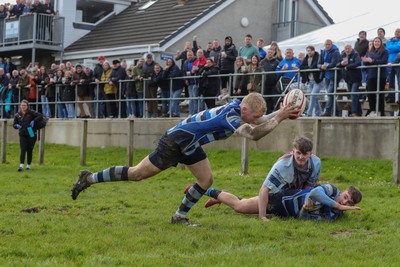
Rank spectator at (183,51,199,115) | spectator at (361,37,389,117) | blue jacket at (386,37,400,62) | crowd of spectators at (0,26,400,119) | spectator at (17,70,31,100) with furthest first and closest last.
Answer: spectator at (17,70,31,100) → spectator at (183,51,199,115) → crowd of spectators at (0,26,400,119) → blue jacket at (386,37,400,62) → spectator at (361,37,389,117)

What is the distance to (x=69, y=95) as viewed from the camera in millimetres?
28766

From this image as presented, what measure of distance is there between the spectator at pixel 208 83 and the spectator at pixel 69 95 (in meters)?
7.06

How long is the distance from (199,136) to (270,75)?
11.0 metres

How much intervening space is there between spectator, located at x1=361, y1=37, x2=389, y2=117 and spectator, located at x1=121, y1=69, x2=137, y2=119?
8.66m

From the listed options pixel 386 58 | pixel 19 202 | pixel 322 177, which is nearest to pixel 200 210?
pixel 19 202

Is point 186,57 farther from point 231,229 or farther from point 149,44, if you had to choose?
point 231,229

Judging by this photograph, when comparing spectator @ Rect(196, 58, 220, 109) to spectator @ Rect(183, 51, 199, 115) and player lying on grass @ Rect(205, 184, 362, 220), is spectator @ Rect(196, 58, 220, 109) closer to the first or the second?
spectator @ Rect(183, 51, 199, 115)

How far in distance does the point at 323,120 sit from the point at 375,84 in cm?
161

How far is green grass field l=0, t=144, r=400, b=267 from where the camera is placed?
7996 mm

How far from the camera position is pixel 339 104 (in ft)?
66.5

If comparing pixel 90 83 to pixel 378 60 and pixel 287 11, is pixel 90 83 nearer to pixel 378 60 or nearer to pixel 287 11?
pixel 378 60

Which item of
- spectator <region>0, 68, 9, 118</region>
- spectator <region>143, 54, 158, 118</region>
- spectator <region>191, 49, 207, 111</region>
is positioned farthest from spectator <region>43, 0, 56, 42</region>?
spectator <region>191, 49, 207, 111</region>

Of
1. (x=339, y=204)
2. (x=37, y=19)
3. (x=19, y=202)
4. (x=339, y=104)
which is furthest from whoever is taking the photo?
(x=37, y=19)

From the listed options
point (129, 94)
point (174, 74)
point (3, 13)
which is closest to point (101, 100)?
point (129, 94)
